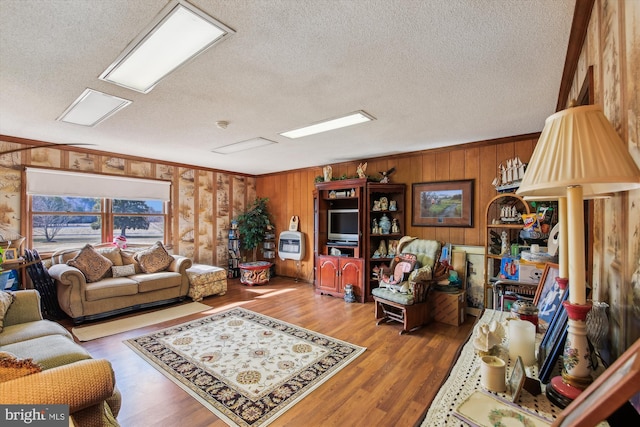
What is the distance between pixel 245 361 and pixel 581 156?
2.84 meters

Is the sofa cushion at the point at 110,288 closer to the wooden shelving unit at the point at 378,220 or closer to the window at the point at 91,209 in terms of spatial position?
the window at the point at 91,209

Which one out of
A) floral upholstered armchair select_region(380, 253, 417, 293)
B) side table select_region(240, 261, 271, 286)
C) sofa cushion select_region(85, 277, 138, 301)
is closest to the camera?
floral upholstered armchair select_region(380, 253, 417, 293)

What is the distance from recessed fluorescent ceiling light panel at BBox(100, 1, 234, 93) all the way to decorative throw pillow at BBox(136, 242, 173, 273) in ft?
10.4

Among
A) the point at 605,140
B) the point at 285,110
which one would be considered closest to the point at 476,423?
the point at 605,140

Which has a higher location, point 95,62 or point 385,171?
point 95,62

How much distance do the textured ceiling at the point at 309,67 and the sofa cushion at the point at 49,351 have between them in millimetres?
1943

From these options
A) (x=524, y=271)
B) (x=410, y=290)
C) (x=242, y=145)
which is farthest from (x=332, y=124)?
(x=524, y=271)

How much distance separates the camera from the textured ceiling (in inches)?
58.0

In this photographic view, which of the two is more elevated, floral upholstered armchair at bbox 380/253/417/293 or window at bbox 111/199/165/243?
window at bbox 111/199/165/243

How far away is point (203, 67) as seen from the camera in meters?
1.99

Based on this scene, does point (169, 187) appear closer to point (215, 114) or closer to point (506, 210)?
point (215, 114)

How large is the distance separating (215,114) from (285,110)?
735 mm

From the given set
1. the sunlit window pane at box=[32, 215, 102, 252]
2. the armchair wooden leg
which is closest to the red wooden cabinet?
the armchair wooden leg

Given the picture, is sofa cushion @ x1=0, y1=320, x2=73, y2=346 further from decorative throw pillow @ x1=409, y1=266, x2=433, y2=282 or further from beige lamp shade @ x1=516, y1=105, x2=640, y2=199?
decorative throw pillow @ x1=409, y1=266, x2=433, y2=282
